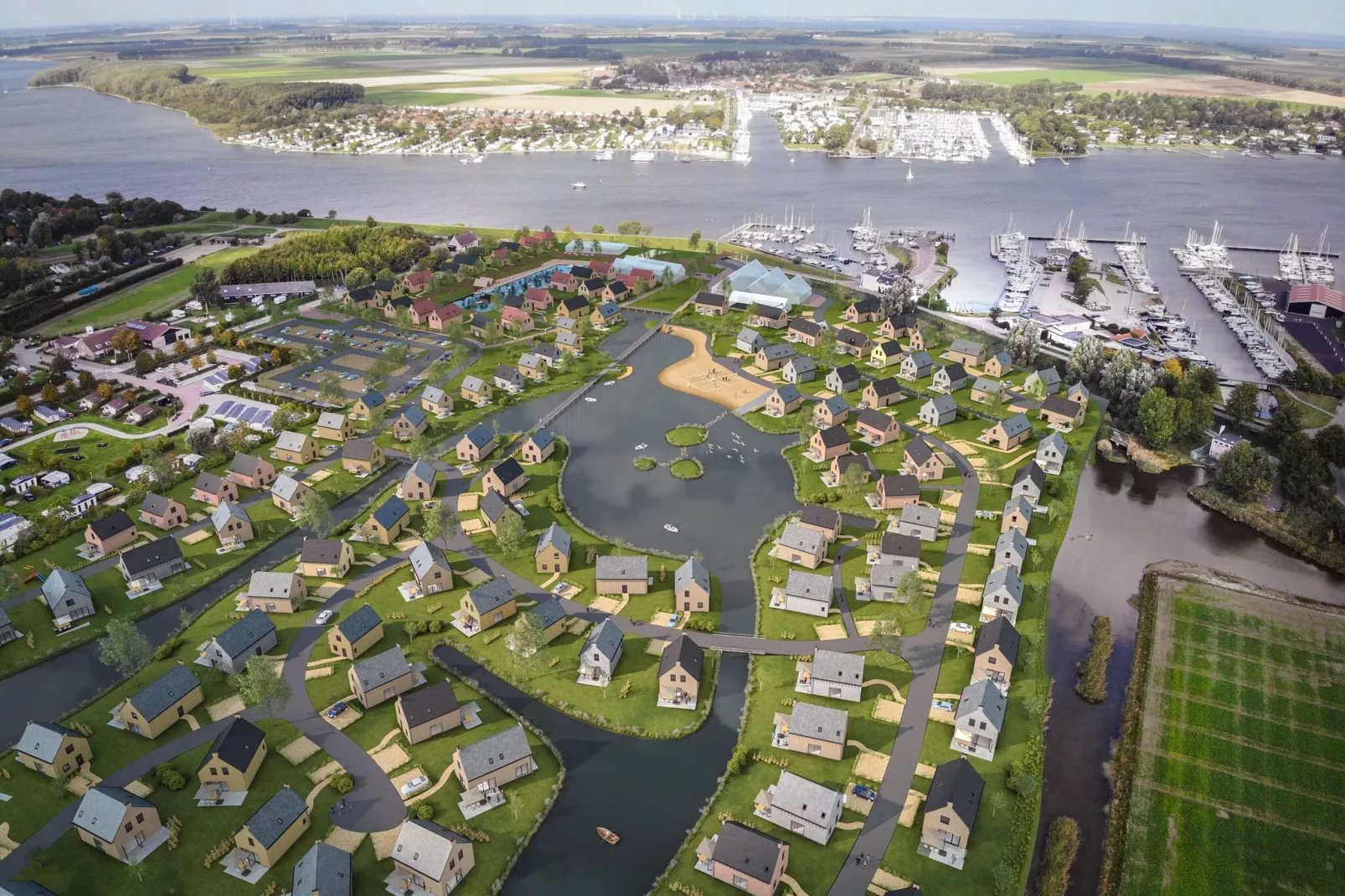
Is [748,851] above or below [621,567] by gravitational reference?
below

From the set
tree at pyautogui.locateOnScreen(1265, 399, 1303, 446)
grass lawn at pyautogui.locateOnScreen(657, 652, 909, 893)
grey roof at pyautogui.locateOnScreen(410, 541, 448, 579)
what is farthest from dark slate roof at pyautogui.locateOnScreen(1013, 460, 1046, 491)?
grey roof at pyautogui.locateOnScreen(410, 541, 448, 579)

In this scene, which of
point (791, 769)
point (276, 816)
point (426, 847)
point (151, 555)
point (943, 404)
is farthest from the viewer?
point (943, 404)

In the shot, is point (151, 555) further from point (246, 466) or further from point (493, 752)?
point (493, 752)

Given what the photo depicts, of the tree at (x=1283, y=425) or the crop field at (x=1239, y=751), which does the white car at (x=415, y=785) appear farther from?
the tree at (x=1283, y=425)

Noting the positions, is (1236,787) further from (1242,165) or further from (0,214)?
(1242,165)

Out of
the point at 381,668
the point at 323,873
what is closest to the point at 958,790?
the point at 323,873

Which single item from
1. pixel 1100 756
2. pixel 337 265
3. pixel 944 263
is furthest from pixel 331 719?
pixel 944 263

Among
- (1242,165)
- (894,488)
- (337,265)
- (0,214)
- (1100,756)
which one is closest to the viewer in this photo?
(1100,756)
